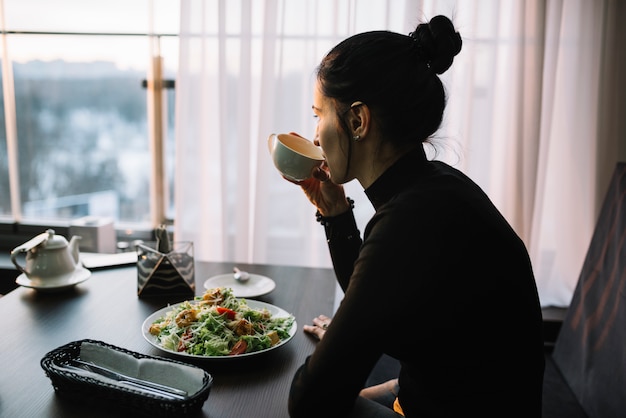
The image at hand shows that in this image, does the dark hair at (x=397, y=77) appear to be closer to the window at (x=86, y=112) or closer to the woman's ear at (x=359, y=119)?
the woman's ear at (x=359, y=119)

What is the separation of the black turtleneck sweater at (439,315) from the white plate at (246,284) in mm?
628

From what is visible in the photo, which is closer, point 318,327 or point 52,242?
point 318,327

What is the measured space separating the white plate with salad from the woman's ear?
1.52 feet

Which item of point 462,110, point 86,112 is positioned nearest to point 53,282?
point 86,112

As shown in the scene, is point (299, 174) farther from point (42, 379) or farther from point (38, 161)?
point (38, 161)

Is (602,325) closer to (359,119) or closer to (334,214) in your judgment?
(334,214)

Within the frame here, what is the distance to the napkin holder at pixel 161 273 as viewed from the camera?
1.44 metres

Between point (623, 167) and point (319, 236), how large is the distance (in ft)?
4.50

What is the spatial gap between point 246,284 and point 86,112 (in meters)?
1.88

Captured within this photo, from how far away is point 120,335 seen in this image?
1222mm

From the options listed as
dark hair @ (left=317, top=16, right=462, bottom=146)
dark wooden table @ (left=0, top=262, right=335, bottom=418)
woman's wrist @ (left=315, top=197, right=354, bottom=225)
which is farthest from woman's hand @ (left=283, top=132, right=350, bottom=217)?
dark hair @ (left=317, top=16, right=462, bottom=146)

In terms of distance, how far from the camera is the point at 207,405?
0.94 metres

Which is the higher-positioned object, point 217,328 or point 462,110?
point 462,110

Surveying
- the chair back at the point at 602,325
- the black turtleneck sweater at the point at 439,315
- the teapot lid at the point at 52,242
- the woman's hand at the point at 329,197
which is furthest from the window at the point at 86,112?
the black turtleneck sweater at the point at 439,315
